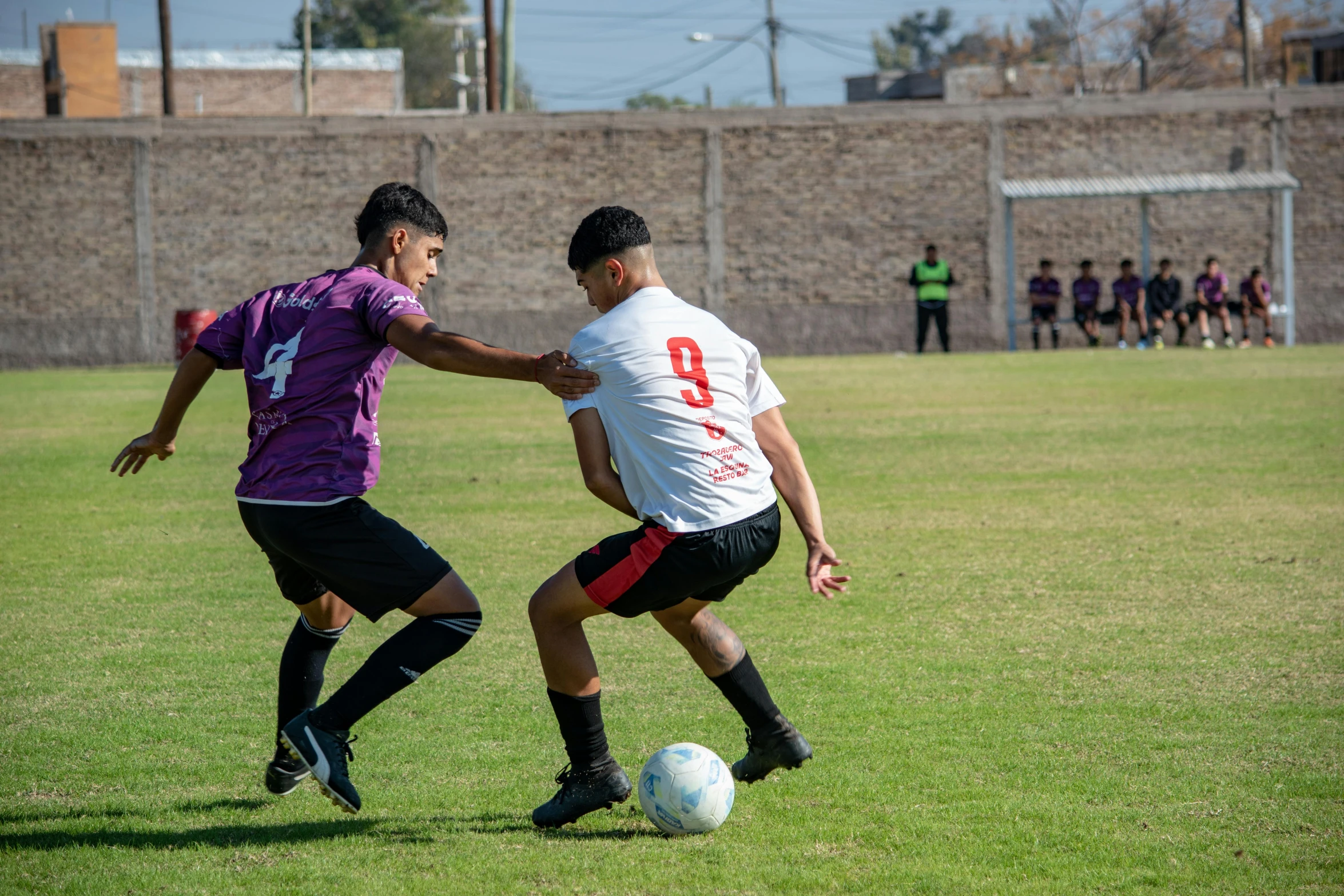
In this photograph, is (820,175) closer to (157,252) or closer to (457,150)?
(457,150)

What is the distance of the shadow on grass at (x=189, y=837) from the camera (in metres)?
3.96

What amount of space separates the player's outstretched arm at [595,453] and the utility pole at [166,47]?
38165 mm

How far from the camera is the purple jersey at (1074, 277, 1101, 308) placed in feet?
92.4

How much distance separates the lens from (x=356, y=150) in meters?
29.9

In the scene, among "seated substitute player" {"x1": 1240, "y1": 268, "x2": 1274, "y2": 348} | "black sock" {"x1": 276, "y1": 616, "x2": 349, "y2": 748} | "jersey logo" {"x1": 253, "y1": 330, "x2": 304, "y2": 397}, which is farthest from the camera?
"seated substitute player" {"x1": 1240, "y1": 268, "x2": 1274, "y2": 348}

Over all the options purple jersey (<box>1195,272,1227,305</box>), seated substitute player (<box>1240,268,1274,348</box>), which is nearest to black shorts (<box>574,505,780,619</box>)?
purple jersey (<box>1195,272,1227,305</box>)

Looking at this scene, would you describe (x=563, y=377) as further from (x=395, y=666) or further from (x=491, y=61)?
(x=491, y=61)

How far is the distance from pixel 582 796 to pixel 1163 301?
26471mm

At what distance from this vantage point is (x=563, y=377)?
3.79 metres

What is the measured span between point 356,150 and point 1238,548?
2529 centimetres

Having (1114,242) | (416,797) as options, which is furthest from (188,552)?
(1114,242)

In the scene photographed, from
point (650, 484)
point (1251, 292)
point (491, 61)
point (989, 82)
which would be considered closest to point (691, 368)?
point (650, 484)

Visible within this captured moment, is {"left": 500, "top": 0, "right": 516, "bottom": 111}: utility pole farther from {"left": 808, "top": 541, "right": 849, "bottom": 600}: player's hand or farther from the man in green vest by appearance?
{"left": 808, "top": 541, "right": 849, "bottom": 600}: player's hand

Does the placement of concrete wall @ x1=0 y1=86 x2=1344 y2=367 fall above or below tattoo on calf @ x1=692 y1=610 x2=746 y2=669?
above
